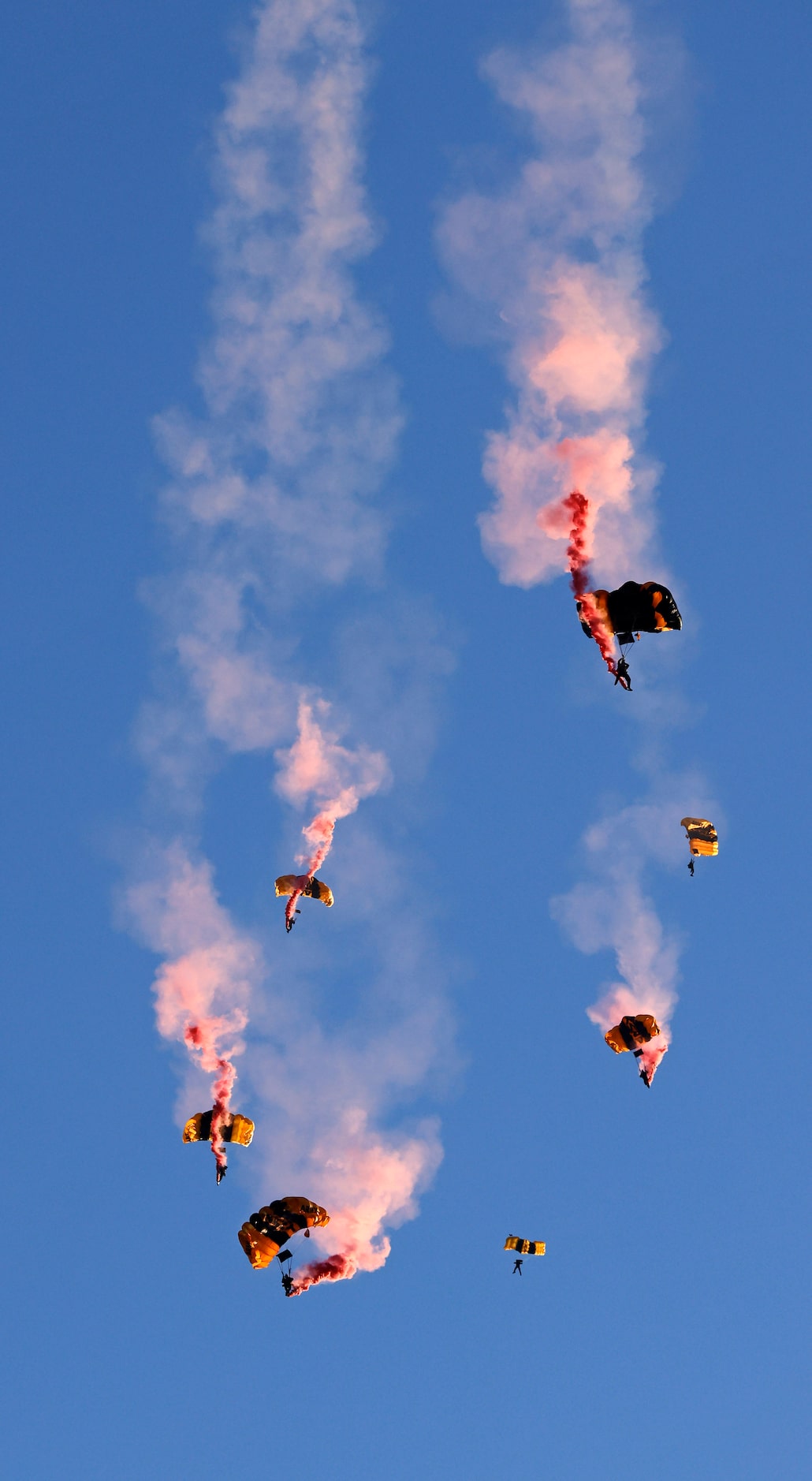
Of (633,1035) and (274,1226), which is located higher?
(633,1035)

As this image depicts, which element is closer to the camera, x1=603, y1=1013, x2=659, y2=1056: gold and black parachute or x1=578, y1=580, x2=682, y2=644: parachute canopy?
x1=578, y1=580, x2=682, y2=644: parachute canopy

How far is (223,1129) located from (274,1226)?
15.2ft

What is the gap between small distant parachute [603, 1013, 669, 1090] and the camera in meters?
62.8

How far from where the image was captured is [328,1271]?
6150 centimetres

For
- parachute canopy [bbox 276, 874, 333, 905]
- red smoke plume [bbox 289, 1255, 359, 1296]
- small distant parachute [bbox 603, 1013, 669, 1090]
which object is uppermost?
parachute canopy [bbox 276, 874, 333, 905]

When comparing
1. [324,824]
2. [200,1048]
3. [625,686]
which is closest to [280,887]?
[324,824]

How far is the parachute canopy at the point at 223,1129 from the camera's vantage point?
60.6 metres

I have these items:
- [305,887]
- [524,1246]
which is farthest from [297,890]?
[524,1246]

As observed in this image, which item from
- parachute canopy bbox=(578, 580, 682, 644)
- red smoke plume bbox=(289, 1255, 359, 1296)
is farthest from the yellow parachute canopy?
parachute canopy bbox=(578, 580, 682, 644)

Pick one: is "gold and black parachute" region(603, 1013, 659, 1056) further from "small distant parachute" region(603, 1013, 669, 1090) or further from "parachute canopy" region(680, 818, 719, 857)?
"parachute canopy" region(680, 818, 719, 857)

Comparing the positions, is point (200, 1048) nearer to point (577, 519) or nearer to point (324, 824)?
point (324, 824)

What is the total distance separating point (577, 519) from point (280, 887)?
1998 centimetres

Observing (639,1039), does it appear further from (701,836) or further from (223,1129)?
(223,1129)

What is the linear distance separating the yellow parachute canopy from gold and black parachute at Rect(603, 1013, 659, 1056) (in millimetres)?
11957
